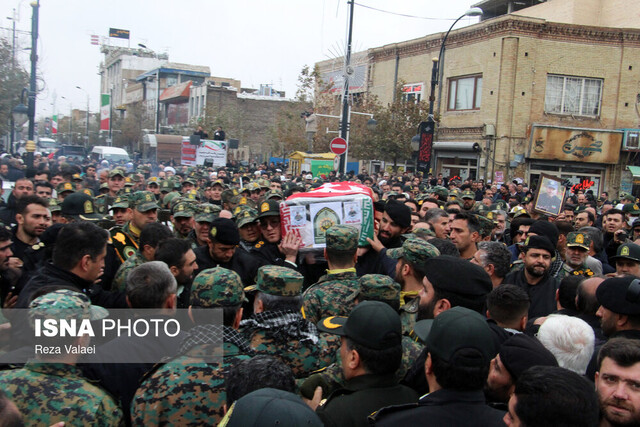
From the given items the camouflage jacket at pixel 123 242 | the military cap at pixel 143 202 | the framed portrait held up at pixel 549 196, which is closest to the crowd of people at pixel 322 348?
the camouflage jacket at pixel 123 242

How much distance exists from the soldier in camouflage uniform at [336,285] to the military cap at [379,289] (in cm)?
25

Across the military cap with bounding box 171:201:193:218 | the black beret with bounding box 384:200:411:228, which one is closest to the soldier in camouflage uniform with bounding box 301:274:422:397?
the black beret with bounding box 384:200:411:228

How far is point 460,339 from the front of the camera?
8.36ft

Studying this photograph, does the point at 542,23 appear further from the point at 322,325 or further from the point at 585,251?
the point at 322,325

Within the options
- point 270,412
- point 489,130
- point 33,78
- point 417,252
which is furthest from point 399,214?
point 489,130

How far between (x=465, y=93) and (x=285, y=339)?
2955 cm

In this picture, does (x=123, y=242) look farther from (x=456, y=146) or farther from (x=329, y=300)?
(x=456, y=146)

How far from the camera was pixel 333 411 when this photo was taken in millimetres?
2725

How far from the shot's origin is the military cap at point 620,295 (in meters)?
3.57

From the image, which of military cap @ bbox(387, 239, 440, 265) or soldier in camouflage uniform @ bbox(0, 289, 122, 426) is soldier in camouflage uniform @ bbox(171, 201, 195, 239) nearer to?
military cap @ bbox(387, 239, 440, 265)

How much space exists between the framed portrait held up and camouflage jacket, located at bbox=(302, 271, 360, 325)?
22.0 feet

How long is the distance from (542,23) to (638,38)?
520 centimetres

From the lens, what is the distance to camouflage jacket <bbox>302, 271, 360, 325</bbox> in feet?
13.5

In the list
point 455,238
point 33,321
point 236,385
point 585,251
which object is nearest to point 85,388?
point 33,321
